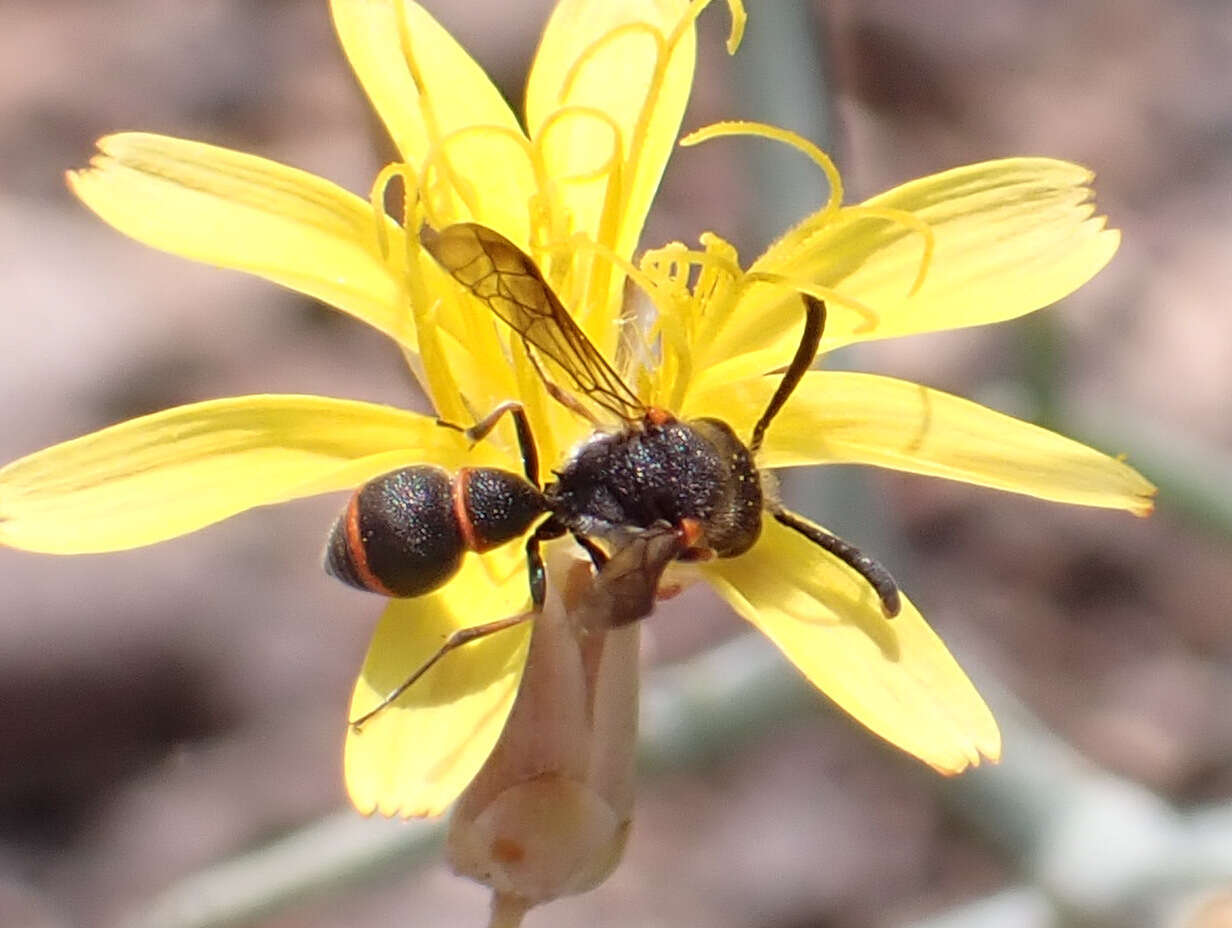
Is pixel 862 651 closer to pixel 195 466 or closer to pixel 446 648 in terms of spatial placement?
pixel 446 648

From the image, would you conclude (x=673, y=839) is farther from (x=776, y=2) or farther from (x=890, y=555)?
(x=776, y=2)

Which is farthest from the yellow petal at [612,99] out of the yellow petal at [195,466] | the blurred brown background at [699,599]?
the blurred brown background at [699,599]

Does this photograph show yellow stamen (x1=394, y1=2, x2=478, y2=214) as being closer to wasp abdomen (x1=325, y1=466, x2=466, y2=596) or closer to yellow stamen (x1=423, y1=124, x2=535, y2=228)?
yellow stamen (x1=423, y1=124, x2=535, y2=228)

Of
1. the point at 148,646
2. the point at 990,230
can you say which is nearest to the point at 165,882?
the point at 148,646

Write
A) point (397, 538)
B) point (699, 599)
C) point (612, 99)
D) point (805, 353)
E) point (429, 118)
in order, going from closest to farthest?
point (397, 538), point (805, 353), point (429, 118), point (612, 99), point (699, 599)

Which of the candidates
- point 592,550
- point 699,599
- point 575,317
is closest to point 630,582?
point 592,550
